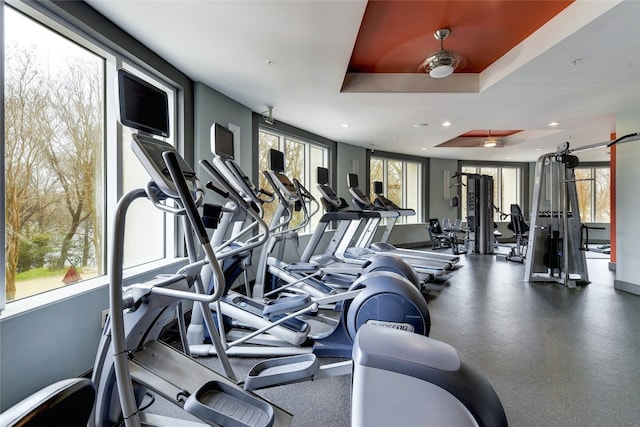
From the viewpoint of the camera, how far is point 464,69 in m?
3.90

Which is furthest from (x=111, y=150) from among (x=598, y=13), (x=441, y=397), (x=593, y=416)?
(x=598, y=13)

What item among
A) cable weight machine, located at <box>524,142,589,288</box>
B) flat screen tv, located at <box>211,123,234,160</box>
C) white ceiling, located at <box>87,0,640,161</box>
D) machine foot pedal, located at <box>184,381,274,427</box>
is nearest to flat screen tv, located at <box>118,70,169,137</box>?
flat screen tv, located at <box>211,123,234,160</box>

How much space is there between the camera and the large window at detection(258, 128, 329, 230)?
5.08 metres

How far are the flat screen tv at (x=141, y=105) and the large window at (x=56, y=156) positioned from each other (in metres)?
1.06

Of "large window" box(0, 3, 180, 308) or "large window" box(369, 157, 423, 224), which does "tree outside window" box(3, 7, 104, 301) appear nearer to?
"large window" box(0, 3, 180, 308)

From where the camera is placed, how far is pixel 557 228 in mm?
4980

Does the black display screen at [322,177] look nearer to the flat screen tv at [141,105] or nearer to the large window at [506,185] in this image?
the flat screen tv at [141,105]

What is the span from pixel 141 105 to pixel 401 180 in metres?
8.10

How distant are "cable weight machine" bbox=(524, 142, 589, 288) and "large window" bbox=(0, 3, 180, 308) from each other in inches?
213

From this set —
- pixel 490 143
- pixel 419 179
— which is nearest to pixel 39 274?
pixel 490 143

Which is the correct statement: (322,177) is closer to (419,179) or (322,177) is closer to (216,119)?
(216,119)

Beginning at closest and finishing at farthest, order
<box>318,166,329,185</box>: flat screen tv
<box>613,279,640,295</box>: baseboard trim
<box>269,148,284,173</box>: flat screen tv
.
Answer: <box>269,148,284,173</box>: flat screen tv → <box>613,279,640,295</box>: baseboard trim → <box>318,166,329,185</box>: flat screen tv

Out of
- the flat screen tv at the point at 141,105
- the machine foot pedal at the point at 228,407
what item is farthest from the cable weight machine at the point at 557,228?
the flat screen tv at the point at 141,105

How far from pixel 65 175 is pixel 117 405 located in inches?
65.6
